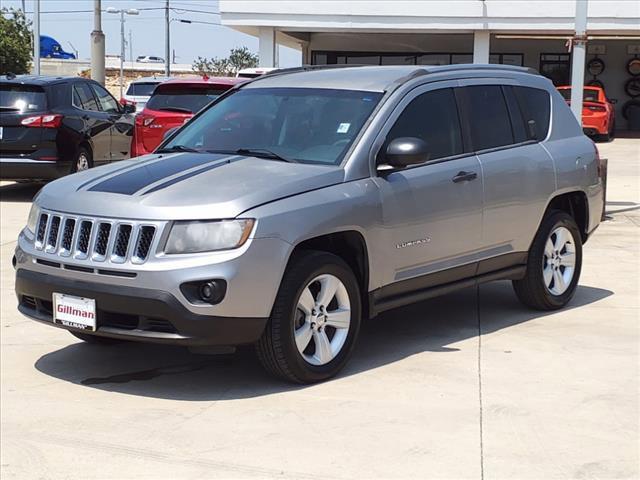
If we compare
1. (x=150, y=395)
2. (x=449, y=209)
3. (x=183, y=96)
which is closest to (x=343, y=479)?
(x=150, y=395)

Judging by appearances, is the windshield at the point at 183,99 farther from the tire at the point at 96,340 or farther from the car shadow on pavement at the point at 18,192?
the tire at the point at 96,340

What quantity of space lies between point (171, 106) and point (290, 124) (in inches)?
276

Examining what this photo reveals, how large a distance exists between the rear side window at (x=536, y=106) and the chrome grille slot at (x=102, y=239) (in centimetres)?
341

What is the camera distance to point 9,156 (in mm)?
13469

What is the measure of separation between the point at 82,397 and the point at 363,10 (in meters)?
21.6

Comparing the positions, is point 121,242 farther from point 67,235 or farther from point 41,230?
point 41,230

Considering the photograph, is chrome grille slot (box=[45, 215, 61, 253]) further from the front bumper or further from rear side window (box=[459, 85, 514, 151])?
rear side window (box=[459, 85, 514, 151])

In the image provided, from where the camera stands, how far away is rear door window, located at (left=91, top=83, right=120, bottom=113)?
1516 cm

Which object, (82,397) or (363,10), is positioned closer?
(82,397)

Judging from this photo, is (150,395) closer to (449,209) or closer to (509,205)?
(449,209)

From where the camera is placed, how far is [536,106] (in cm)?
751

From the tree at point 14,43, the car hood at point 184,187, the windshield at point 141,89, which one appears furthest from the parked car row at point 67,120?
the tree at point 14,43

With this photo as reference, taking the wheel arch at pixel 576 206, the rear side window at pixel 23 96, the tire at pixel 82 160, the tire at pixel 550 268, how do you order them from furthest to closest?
1. the tire at pixel 82 160
2. the rear side window at pixel 23 96
3. the wheel arch at pixel 576 206
4. the tire at pixel 550 268

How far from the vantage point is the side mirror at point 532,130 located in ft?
24.0
